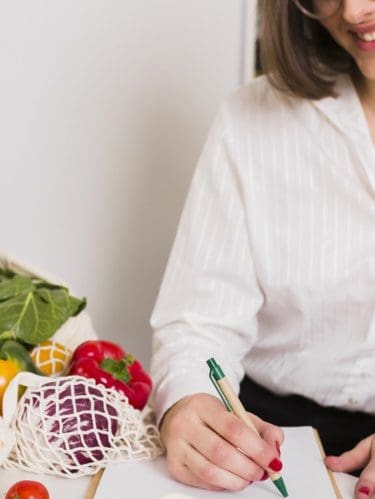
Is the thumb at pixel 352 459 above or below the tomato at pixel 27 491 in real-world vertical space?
below

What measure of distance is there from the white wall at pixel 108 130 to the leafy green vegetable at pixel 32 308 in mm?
390

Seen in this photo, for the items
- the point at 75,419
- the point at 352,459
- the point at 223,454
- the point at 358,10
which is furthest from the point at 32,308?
the point at 358,10

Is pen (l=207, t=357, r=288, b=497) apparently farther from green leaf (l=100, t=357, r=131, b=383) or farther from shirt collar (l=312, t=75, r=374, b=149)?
shirt collar (l=312, t=75, r=374, b=149)

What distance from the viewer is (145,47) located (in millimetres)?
1549

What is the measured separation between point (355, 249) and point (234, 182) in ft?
0.66

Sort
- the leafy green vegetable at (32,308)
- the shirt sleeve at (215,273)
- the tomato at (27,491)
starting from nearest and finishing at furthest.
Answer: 1. the tomato at (27,491)
2. the leafy green vegetable at (32,308)
3. the shirt sleeve at (215,273)

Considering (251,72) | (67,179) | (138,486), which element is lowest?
(138,486)

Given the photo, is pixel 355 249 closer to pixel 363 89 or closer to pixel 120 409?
pixel 363 89

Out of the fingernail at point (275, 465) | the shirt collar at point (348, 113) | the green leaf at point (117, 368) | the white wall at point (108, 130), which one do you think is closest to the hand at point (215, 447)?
the fingernail at point (275, 465)

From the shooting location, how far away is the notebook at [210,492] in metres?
0.88

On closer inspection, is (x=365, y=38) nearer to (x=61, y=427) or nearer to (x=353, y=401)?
(x=353, y=401)

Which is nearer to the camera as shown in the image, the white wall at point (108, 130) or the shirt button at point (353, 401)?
the shirt button at point (353, 401)

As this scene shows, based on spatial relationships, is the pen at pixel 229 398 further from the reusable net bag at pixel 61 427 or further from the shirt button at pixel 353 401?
the shirt button at pixel 353 401

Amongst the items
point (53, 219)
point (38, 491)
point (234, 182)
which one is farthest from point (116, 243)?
point (38, 491)
